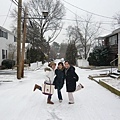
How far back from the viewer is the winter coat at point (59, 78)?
27.1 ft

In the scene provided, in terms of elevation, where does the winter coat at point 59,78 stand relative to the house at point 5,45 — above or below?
below

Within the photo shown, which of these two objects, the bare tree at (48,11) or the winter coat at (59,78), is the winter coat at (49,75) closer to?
the winter coat at (59,78)

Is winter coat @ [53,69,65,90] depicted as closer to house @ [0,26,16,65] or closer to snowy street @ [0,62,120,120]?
snowy street @ [0,62,120,120]

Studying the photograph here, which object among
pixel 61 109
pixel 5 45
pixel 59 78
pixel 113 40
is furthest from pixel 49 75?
pixel 5 45

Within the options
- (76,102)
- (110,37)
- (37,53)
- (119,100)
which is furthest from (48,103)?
(37,53)

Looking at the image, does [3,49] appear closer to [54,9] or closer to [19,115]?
[54,9]

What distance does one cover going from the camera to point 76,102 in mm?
8539

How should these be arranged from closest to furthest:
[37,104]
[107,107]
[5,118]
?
[5,118]
[107,107]
[37,104]

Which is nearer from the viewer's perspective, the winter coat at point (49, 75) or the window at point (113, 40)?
the winter coat at point (49, 75)

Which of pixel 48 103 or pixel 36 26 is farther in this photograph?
pixel 36 26

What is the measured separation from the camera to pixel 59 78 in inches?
325

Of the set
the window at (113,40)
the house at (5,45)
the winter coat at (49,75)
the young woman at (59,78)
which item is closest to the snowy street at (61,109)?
the young woman at (59,78)

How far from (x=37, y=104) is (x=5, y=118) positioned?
199cm

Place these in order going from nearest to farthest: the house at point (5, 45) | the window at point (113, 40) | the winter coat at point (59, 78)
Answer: the winter coat at point (59, 78) → the window at point (113, 40) → the house at point (5, 45)
